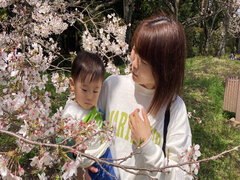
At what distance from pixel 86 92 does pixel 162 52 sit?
0.47 m

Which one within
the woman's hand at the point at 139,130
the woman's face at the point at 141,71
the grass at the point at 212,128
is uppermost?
the woman's face at the point at 141,71

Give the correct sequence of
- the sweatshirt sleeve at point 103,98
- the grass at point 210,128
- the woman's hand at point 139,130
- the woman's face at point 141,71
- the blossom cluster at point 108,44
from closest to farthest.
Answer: the woman's hand at point 139,130 < the woman's face at point 141,71 < the sweatshirt sleeve at point 103,98 < the blossom cluster at point 108,44 < the grass at point 210,128

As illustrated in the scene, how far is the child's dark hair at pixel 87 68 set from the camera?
1.27 metres

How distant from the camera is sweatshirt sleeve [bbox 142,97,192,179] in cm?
112

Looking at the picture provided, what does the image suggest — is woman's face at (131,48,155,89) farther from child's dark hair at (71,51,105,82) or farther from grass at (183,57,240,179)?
grass at (183,57,240,179)

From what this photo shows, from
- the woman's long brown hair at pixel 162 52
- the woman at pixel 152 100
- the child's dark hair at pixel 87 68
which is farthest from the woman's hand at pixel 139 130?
the child's dark hair at pixel 87 68

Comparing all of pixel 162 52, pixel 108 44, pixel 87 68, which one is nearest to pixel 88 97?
pixel 87 68

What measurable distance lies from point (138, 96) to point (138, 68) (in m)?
0.20

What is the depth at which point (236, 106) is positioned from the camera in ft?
17.2

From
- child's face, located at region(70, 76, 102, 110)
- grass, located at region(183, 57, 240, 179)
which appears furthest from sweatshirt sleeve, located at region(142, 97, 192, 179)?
grass, located at region(183, 57, 240, 179)

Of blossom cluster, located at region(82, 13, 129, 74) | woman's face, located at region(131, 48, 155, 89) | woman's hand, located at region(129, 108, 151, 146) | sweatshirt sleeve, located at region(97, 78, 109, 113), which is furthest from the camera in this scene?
blossom cluster, located at region(82, 13, 129, 74)

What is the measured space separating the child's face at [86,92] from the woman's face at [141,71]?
223mm

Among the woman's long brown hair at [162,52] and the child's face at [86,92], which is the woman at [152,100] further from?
the child's face at [86,92]

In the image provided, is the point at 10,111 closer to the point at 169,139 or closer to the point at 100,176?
the point at 100,176
